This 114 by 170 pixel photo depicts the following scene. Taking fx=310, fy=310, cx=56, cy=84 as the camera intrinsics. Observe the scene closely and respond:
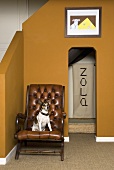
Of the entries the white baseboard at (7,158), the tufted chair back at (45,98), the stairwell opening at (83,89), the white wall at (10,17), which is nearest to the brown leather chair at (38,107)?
Result: the tufted chair back at (45,98)

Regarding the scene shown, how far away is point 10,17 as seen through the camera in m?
7.50

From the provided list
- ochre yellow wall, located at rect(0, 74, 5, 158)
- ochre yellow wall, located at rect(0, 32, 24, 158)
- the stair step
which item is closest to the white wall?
ochre yellow wall, located at rect(0, 32, 24, 158)

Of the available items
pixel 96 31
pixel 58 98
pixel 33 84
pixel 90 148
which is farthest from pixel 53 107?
pixel 96 31

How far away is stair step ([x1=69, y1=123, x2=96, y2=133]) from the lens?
22.0 feet

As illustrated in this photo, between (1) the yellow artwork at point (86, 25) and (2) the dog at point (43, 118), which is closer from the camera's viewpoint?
(2) the dog at point (43, 118)

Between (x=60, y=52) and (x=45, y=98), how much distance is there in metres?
1.00

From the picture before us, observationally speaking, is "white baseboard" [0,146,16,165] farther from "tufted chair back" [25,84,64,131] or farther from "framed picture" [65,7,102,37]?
"framed picture" [65,7,102,37]

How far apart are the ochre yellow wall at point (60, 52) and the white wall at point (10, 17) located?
1.66 m

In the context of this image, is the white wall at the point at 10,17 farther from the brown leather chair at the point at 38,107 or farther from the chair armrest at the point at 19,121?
the chair armrest at the point at 19,121

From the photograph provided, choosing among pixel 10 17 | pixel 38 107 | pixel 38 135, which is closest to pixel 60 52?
pixel 38 107

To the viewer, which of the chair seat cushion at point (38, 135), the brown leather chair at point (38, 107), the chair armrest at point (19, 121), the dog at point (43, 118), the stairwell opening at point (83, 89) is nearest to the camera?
the chair seat cushion at point (38, 135)

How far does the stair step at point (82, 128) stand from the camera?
6.71 metres

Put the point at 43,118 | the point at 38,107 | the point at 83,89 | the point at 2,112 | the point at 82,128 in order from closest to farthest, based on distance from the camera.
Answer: the point at 2,112 < the point at 43,118 < the point at 38,107 < the point at 82,128 < the point at 83,89

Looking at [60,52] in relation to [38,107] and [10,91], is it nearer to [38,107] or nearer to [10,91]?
[38,107]
